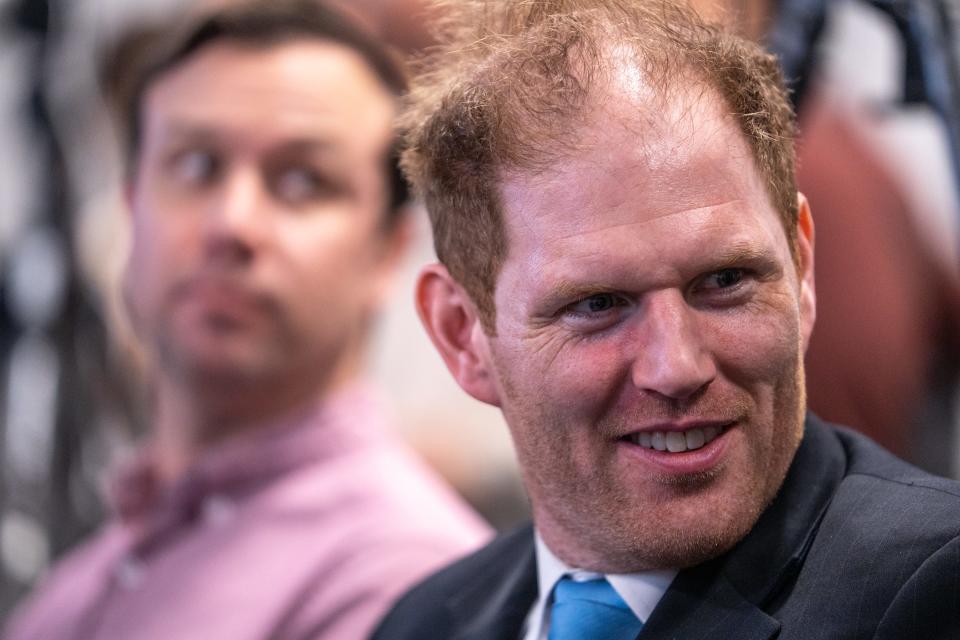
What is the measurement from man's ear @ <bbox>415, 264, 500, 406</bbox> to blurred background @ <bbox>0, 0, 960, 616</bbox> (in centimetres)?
44

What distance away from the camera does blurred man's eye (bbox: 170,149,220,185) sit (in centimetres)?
168

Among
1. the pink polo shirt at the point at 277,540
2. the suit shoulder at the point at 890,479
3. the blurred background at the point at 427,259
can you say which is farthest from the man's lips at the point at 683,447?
the pink polo shirt at the point at 277,540

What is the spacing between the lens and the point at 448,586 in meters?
1.21

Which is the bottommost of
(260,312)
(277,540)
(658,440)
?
(277,540)

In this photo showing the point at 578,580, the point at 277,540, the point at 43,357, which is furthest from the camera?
the point at 43,357

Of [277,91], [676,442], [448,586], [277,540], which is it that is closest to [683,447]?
[676,442]

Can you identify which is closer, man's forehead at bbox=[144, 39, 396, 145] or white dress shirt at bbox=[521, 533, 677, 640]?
white dress shirt at bbox=[521, 533, 677, 640]

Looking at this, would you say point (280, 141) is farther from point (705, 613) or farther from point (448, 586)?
point (705, 613)

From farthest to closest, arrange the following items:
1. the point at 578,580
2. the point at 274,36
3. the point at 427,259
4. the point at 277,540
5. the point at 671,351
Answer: the point at 427,259
the point at 274,36
the point at 277,540
the point at 578,580
the point at 671,351

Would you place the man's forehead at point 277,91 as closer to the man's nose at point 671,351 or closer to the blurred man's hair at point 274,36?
the blurred man's hair at point 274,36

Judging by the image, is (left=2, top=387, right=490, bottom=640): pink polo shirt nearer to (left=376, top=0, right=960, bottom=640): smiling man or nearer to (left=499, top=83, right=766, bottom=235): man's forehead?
(left=376, top=0, right=960, bottom=640): smiling man

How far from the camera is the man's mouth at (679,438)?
3.09 ft

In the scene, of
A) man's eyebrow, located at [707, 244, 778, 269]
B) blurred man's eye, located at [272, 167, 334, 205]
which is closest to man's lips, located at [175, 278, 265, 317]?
blurred man's eye, located at [272, 167, 334, 205]

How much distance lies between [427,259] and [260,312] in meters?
0.84
